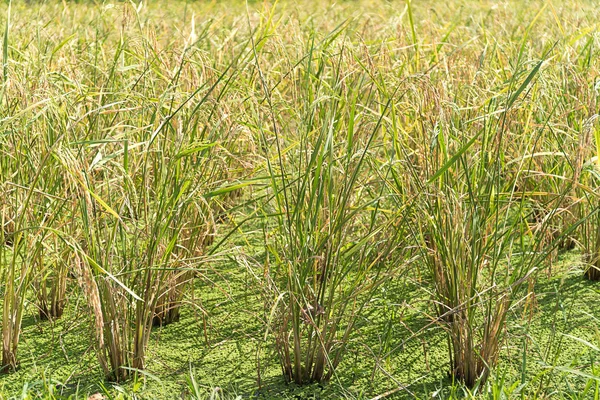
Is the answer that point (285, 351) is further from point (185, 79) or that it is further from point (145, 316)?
point (185, 79)

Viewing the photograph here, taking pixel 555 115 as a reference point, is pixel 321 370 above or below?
below

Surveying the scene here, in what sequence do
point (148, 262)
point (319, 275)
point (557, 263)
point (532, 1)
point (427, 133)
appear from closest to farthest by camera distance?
point (148, 262) < point (319, 275) < point (427, 133) < point (557, 263) < point (532, 1)

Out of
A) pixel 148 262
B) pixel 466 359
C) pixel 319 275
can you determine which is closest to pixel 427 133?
pixel 319 275

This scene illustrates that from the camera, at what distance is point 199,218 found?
2182 mm

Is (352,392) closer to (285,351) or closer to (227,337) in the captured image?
(285,351)

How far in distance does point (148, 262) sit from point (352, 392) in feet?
1.69

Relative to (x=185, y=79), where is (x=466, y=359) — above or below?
below

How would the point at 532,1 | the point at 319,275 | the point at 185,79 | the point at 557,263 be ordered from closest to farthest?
the point at 319,275 < the point at 185,79 < the point at 557,263 < the point at 532,1

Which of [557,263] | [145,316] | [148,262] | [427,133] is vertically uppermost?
[427,133]

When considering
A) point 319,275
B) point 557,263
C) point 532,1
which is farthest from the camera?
point 532,1

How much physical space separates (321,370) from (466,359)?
310mm

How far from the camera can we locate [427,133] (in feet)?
7.02

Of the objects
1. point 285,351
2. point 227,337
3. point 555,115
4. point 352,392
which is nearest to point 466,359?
point 352,392

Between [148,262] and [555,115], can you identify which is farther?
[555,115]
